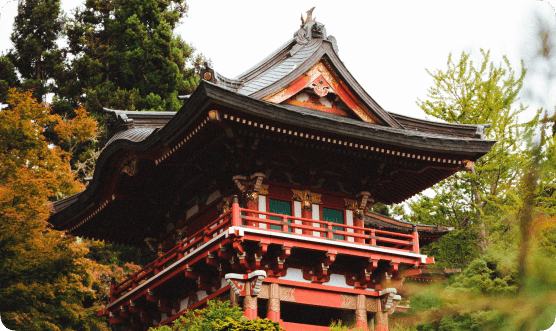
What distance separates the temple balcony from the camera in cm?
1262

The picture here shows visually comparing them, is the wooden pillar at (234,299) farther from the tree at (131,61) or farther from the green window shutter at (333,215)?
the tree at (131,61)

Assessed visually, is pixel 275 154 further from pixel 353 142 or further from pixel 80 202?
pixel 80 202

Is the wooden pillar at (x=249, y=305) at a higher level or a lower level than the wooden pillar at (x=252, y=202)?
lower

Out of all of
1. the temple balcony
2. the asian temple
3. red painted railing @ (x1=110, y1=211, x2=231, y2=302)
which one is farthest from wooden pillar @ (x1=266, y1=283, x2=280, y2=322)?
red painted railing @ (x1=110, y1=211, x2=231, y2=302)

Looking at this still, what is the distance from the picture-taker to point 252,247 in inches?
502

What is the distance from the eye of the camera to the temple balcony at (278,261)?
41.4ft

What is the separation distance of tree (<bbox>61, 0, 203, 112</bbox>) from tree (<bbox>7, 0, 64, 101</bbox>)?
1.06 metres

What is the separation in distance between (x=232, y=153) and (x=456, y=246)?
38.1ft

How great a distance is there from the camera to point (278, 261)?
12.9m

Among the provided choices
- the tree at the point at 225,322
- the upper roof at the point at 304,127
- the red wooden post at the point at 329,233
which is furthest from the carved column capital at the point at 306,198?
the tree at the point at 225,322

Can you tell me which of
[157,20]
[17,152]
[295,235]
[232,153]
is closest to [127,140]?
[232,153]

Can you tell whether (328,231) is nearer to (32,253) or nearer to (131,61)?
(32,253)

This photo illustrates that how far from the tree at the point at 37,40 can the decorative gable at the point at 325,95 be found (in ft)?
82.1

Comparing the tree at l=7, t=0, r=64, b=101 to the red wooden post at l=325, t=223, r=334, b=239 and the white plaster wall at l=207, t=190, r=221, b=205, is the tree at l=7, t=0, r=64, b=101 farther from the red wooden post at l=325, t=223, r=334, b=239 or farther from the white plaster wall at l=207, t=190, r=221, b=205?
the red wooden post at l=325, t=223, r=334, b=239
